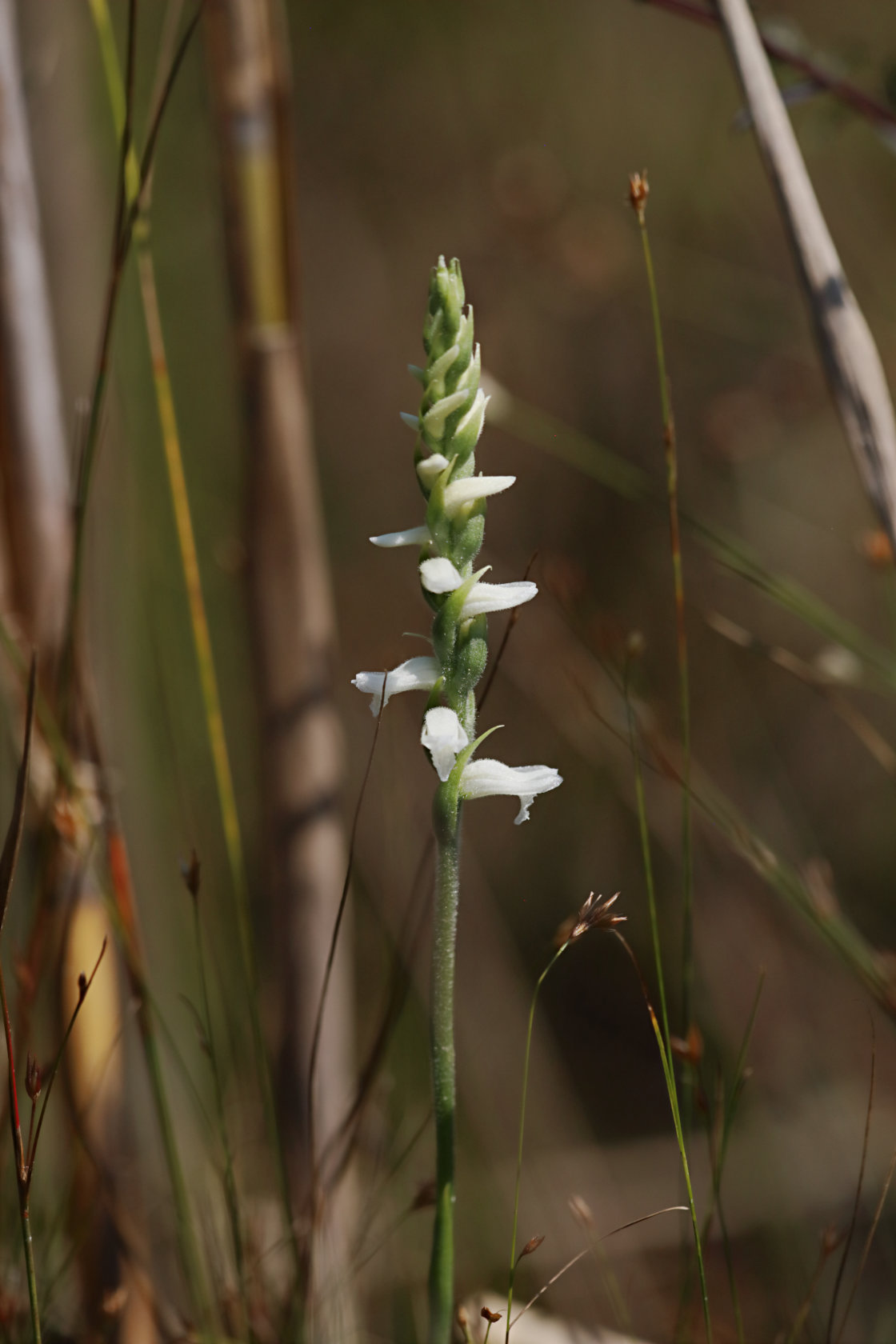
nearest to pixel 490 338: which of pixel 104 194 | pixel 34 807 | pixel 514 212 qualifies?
pixel 514 212

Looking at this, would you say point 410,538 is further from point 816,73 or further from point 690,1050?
point 816,73

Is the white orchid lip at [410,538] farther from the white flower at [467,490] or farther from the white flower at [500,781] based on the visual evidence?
the white flower at [500,781]

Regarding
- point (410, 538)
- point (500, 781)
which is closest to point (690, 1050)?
point (500, 781)

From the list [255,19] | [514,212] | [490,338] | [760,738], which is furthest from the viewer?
[490,338]

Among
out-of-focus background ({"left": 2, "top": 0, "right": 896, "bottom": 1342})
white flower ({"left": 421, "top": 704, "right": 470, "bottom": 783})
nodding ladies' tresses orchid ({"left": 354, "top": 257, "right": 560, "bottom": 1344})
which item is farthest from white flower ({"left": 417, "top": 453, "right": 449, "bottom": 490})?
out-of-focus background ({"left": 2, "top": 0, "right": 896, "bottom": 1342})

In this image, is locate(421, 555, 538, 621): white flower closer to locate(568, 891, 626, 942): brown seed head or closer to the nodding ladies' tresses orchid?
the nodding ladies' tresses orchid

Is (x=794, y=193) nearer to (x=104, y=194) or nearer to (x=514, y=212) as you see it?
(x=104, y=194)

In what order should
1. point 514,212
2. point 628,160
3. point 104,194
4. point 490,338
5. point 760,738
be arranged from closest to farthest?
point 104,194
point 514,212
point 760,738
point 490,338
point 628,160
